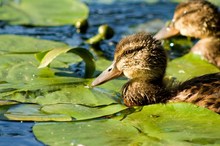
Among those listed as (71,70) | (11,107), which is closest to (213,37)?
(71,70)

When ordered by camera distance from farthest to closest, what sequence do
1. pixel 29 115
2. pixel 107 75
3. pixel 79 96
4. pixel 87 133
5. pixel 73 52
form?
1. pixel 73 52
2. pixel 107 75
3. pixel 79 96
4. pixel 29 115
5. pixel 87 133

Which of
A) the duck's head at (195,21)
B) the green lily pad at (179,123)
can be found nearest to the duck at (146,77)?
the green lily pad at (179,123)

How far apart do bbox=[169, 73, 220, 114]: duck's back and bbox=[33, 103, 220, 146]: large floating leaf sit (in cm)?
25

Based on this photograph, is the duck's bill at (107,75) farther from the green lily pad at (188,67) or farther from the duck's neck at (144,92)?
the green lily pad at (188,67)

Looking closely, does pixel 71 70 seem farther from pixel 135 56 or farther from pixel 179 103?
pixel 179 103

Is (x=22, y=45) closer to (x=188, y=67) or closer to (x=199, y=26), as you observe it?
(x=188, y=67)

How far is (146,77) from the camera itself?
328 inches

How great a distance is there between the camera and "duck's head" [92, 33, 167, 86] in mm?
8336

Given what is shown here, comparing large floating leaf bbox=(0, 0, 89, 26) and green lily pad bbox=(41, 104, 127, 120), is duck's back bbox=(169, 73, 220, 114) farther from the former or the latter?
large floating leaf bbox=(0, 0, 89, 26)

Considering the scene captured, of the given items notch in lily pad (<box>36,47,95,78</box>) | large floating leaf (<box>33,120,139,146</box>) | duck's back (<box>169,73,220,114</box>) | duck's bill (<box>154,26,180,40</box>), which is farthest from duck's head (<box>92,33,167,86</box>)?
duck's bill (<box>154,26,180,40</box>)

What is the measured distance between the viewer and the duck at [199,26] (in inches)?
432

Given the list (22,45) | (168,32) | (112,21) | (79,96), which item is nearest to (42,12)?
(112,21)

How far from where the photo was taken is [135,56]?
332 inches

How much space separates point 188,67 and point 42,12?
3640mm
